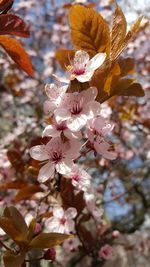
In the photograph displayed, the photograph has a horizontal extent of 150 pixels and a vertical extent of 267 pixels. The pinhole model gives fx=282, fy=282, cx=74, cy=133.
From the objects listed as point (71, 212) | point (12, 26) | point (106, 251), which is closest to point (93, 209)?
point (71, 212)

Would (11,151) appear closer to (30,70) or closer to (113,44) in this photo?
(30,70)

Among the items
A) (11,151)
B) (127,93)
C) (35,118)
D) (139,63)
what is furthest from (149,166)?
(127,93)

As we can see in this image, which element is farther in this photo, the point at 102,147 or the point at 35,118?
the point at 35,118

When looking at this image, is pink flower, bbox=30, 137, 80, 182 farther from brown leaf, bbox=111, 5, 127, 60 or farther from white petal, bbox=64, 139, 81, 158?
brown leaf, bbox=111, 5, 127, 60

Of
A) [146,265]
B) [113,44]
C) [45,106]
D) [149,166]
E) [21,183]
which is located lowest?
[146,265]

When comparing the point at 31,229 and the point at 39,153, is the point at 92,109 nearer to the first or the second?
the point at 39,153

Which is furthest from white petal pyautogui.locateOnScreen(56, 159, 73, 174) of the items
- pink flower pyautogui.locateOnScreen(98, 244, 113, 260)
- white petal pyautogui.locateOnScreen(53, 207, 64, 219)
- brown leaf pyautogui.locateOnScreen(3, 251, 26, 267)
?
pink flower pyautogui.locateOnScreen(98, 244, 113, 260)

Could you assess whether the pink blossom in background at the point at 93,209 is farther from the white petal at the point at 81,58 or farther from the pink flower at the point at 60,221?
the white petal at the point at 81,58
